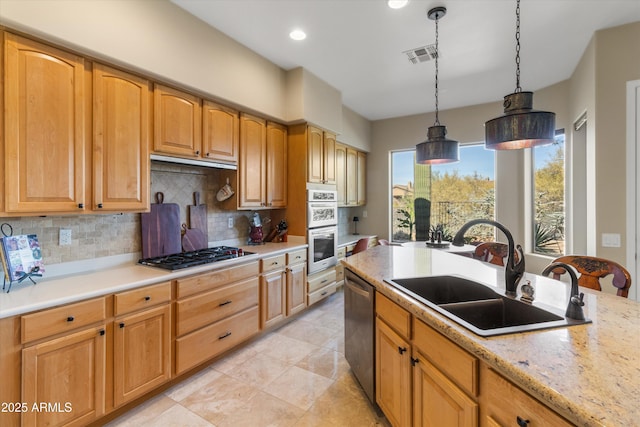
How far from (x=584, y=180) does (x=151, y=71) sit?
15.8ft

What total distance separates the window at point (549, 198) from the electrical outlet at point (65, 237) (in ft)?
17.7

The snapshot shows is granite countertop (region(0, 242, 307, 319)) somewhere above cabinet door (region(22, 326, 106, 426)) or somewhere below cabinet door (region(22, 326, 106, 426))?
above

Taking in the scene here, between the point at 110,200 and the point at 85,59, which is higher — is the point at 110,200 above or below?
below

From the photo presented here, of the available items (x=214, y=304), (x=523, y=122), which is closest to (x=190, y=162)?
(x=214, y=304)

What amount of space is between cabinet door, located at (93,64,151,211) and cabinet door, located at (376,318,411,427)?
202cm

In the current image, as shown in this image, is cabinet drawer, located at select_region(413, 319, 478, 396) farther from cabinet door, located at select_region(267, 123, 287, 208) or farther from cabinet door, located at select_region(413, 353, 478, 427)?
cabinet door, located at select_region(267, 123, 287, 208)

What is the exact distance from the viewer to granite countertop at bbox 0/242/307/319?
1531 mm

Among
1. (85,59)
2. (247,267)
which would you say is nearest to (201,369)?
(247,267)

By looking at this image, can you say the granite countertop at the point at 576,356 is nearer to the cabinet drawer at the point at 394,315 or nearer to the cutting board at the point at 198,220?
the cabinet drawer at the point at 394,315

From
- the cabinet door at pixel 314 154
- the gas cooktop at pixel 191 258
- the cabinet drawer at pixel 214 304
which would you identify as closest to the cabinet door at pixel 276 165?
the cabinet door at pixel 314 154

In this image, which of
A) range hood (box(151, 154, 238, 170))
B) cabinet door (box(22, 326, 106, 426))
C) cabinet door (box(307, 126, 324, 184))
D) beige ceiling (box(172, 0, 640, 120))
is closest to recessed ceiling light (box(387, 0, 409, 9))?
beige ceiling (box(172, 0, 640, 120))

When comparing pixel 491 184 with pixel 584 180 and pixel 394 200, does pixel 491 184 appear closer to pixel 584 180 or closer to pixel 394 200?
pixel 584 180

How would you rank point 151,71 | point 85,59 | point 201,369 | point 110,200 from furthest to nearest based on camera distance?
point 201,369 < point 151,71 < point 110,200 < point 85,59

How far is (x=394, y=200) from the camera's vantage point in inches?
224
